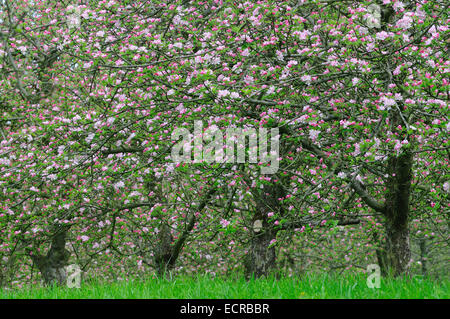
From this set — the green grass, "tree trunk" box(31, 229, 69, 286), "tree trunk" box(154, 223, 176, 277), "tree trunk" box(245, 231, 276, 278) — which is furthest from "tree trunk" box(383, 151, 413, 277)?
"tree trunk" box(31, 229, 69, 286)

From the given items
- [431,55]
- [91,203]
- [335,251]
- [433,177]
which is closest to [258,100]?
[431,55]

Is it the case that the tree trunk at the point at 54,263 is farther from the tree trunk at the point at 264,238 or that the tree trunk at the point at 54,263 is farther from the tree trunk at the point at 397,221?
the tree trunk at the point at 397,221

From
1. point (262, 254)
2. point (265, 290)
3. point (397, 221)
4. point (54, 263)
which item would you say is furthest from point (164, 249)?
point (265, 290)

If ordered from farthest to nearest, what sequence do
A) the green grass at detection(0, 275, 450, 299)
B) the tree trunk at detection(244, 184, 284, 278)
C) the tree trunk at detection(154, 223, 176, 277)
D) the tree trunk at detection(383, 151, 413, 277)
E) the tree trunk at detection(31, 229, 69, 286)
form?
the tree trunk at detection(31, 229, 69, 286) < the tree trunk at detection(154, 223, 176, 277) < the tree trunk at detection(244, 184, 284, 278) < the tree trunk at detection(383, 151, 413, 277) < the green grass at detection(0, 275, 450, 299)

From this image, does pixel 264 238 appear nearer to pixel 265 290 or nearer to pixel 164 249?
pixel 164 249

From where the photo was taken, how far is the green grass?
177 inches

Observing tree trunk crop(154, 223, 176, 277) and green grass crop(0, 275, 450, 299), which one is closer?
green grass crop(0, 275, 450, 299)

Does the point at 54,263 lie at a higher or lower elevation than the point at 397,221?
lower

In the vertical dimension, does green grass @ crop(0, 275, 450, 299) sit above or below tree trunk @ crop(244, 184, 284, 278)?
below

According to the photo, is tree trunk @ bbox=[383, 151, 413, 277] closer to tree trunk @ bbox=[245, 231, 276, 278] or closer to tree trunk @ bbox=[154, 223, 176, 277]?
tree trunk @ bbox=[245, 231, 276, 278]

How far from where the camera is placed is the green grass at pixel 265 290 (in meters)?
4.50

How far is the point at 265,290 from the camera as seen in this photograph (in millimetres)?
4852

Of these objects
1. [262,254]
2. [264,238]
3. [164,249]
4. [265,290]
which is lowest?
[265,290]
